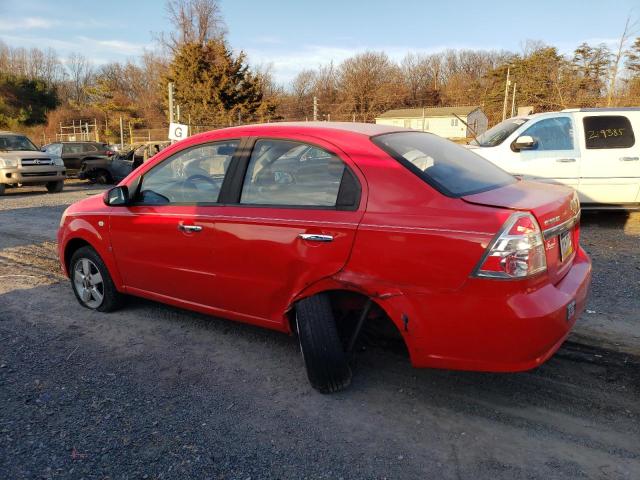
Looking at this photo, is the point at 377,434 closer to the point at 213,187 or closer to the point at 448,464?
the point at 448,464

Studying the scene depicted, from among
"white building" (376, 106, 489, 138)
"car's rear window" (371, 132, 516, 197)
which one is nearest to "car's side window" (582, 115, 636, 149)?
"car's rear window" (371, 132, 516, 197)

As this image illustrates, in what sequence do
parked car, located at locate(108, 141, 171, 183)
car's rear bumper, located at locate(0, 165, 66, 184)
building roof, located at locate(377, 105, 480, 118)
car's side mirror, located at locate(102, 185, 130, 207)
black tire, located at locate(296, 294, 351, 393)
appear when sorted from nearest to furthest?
black tire, located at locate(296, 294, 351, 393) < car's side mirror, located at locate(102, 185, 130, 207) < car's rear bumper, located at locate(0, 165, 66, 184) < parked car, located at locate(108, 141, 171, 183) < building roof, located at locate(377, 105, 480, 118)

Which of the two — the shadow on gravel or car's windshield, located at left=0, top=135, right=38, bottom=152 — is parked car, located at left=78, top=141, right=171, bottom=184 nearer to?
car's windshield, located at left=0, top=135, right=38, bottom=152

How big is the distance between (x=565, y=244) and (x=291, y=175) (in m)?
1.80

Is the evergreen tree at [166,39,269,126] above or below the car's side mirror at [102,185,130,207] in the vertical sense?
above

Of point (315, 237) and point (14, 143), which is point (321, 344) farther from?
point (14, 143)

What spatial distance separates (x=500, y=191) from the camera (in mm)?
3025

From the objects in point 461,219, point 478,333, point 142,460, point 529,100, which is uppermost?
point 529,100

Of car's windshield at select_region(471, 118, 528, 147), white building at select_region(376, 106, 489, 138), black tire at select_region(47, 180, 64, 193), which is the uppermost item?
white building at select_region(376, 106, 489, 138)

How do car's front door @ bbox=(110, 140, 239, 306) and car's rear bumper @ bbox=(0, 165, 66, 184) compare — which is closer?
car's front door @ bbox=(110, 140, 239, 306)

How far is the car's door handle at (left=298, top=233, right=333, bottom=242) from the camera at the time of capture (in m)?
2.96

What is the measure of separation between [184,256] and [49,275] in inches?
124

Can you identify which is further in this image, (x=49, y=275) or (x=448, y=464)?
(x=49, y=275)

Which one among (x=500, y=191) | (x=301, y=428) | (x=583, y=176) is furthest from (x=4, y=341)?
(x=583, y=176)
